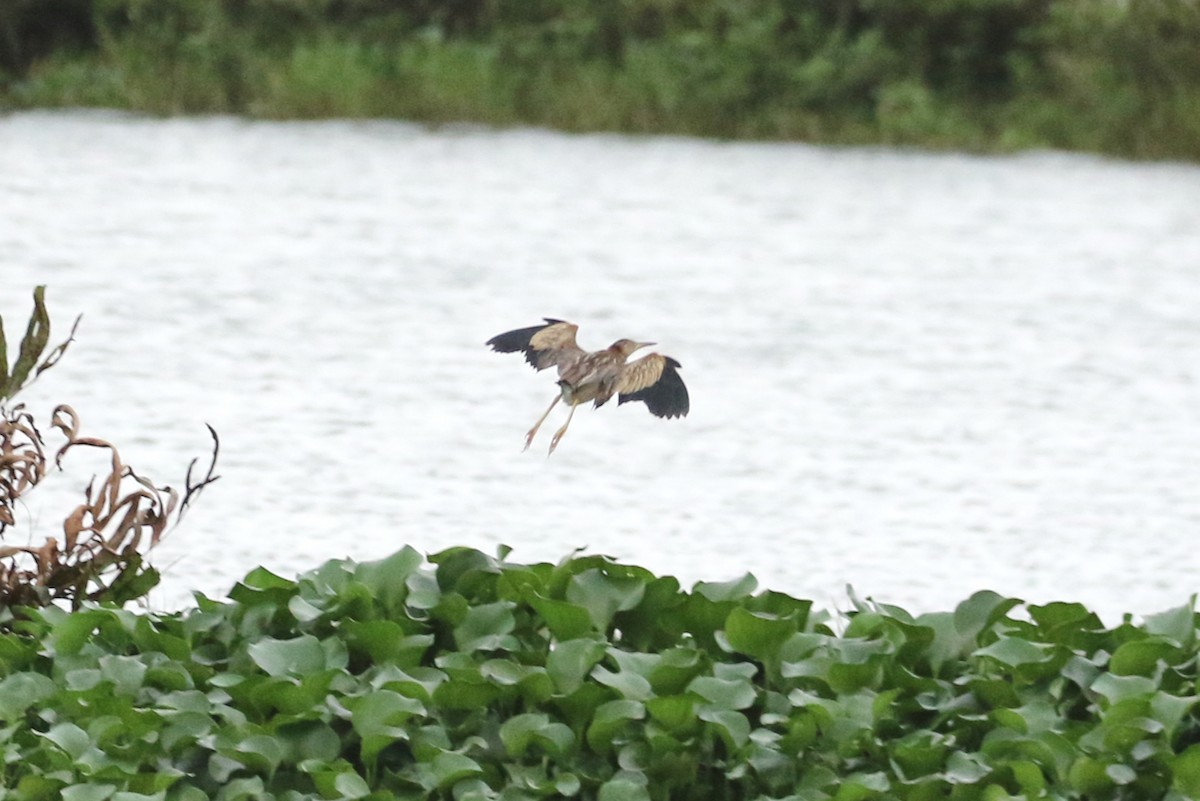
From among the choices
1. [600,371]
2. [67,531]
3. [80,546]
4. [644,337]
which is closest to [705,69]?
[644,337]

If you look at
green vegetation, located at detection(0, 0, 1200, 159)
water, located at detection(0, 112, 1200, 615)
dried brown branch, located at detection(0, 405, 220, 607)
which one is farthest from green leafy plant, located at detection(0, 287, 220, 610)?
green vegetation, located at detection(0, 0, 1200, 159)

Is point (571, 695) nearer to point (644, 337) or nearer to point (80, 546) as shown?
point (80, 546)

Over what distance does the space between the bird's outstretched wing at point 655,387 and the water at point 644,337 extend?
4.99ft

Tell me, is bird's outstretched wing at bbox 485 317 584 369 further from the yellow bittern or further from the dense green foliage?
the dense green foliage

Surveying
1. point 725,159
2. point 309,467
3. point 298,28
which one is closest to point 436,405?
point 309,467

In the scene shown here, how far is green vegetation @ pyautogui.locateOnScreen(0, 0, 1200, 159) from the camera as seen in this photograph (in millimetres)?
10719

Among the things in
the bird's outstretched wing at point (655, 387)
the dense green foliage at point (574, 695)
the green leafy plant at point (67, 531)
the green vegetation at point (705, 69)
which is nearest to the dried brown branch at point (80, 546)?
the green leafy plant at point (67, 531)

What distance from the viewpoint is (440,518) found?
4613mm

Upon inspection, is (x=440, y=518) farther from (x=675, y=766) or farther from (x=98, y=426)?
(x=675, y=766)

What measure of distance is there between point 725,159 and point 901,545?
615 centimetres

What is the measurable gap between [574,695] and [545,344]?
1.72 ft

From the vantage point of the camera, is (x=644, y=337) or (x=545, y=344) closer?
(x=545, y=344)

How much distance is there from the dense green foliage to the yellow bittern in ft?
1.05

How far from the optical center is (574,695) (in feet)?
8.63
